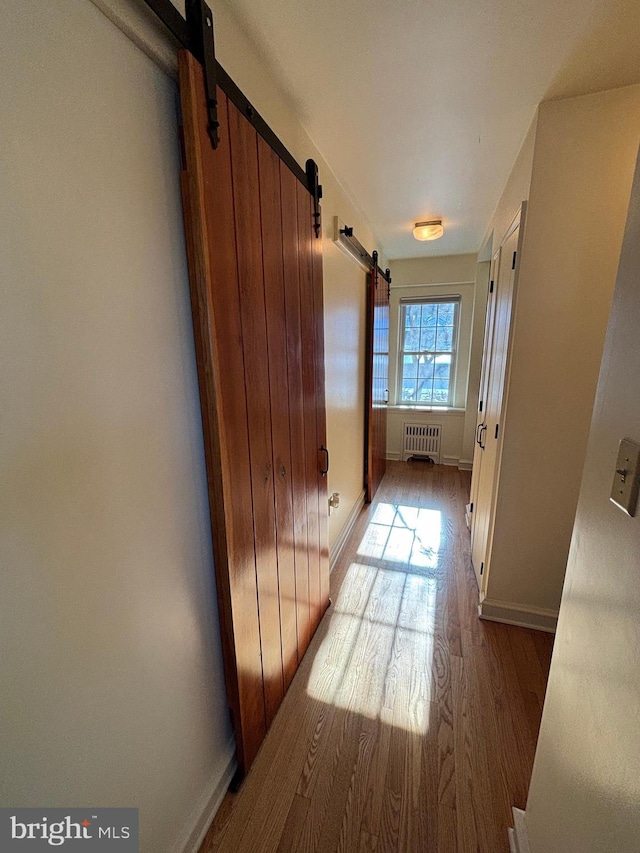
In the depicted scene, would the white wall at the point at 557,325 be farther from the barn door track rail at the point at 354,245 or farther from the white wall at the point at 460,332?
the white wall at the point at 460,332

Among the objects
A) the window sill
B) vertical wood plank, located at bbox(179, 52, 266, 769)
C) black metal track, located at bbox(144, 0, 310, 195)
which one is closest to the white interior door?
black metal track, located at bbox(144, 0, 310, 195)

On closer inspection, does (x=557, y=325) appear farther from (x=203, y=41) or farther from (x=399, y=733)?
(x=399, y=733)

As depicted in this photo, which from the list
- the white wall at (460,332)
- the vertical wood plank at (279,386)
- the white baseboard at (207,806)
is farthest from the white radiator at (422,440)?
the white baseboard at (207,806)

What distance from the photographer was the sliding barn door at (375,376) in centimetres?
303

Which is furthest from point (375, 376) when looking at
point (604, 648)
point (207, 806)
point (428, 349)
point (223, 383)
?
point (207, 806)

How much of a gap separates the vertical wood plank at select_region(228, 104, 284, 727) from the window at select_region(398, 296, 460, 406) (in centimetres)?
368

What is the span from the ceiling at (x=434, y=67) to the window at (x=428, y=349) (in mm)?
2404

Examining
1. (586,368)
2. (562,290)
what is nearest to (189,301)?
(562,290)

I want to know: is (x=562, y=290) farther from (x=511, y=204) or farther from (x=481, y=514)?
(x=481, y=514)

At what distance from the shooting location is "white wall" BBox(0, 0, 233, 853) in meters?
0.54

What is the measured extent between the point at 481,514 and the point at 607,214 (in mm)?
1713

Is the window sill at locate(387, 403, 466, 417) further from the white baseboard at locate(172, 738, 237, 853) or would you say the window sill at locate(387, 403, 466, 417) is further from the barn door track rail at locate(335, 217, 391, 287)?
the white baseboard at locate(172, 738, 237, 853)

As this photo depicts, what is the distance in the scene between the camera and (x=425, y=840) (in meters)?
1.05

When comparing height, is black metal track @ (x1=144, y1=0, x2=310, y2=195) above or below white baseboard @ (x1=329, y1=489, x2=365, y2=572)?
above
